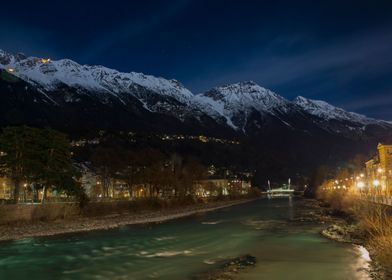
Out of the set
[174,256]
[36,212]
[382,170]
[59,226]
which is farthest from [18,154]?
[382,170]

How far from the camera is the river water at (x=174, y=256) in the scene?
77.0ft

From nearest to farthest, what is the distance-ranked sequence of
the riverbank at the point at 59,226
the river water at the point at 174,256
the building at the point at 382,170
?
the river water at the point at 174,256 < the riverbank at the point at 59,226 < the building at the point at 382,170

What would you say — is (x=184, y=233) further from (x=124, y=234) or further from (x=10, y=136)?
(x=10, y=136)

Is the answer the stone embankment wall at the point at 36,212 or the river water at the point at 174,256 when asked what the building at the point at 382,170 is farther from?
the stone embankment wall at the point at 36,212

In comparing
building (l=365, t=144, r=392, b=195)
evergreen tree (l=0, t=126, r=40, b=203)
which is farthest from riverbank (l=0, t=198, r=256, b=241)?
building (l=365, t=144, r=392, b=195)

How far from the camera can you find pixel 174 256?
29688 millimetres

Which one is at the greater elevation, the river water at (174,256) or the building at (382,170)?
the building at (382,170)

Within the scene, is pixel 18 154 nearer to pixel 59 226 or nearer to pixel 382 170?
pixel 59 226

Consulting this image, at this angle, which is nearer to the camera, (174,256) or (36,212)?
(174,256)

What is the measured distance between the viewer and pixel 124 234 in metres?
45.4

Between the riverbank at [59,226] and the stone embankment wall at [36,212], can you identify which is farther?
the stone embankment wall at [36,212]

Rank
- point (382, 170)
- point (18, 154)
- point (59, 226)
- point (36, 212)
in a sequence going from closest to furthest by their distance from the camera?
1. point (59, 226)
2. point (36, 212)
3. point (18, 154)
4. point (382, 170)

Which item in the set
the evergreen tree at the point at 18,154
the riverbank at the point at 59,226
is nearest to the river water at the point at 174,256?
the riverbank at the point at 59,226

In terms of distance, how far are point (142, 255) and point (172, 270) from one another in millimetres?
6664
